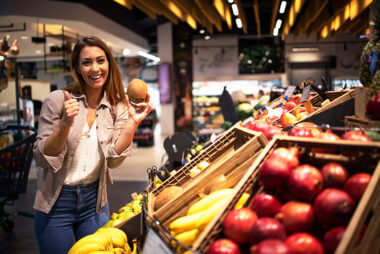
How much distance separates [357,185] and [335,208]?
3.9 inches

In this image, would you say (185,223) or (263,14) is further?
(263,14)

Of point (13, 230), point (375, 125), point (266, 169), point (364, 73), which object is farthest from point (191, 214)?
point (13, 230)

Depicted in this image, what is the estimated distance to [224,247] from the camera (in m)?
0.87

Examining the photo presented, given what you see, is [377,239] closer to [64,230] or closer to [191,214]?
[191,214]

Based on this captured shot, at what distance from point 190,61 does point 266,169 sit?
42.0 ft

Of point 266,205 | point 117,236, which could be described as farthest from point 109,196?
point 266,205

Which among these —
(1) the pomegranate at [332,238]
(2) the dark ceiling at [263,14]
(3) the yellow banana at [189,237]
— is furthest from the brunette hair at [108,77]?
(2) the dark ceiling at [263,14]

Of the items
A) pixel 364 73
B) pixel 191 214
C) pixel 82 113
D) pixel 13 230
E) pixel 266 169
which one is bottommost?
pixel 13 230

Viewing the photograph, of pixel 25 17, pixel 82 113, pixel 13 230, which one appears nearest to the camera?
pixel 82 113

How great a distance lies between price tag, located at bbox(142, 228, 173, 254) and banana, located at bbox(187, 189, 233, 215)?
0.17m

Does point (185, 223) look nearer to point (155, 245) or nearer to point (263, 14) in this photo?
point (155, 245)

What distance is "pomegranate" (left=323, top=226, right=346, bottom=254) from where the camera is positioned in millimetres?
812

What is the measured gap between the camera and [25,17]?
7762mm

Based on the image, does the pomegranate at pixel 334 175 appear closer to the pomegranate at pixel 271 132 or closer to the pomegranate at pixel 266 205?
the pomegranate at pixel 266 205
